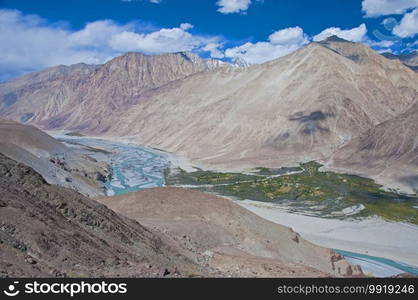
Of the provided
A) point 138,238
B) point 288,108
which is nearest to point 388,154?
point 288,108

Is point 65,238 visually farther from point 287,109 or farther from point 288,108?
point 288,108

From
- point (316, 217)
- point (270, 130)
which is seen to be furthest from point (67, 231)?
point (270, 130)

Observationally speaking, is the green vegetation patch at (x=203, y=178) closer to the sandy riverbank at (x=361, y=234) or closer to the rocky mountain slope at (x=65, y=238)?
the sandy riverbank at (x=361, y=234)


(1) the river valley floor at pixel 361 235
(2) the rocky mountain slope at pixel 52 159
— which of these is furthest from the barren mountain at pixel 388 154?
(2) the rocky mountain slope at pixel 52 159

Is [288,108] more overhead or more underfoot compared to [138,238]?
more overhead

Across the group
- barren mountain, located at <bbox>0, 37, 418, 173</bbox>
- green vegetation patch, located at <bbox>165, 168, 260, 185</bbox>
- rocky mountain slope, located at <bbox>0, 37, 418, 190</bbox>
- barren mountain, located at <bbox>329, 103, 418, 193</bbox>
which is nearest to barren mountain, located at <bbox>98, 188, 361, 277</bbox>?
green vegetation patch, located at <bbox>165, 168, 260, 185</bbox>

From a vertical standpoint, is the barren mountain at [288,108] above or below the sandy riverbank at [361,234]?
above
